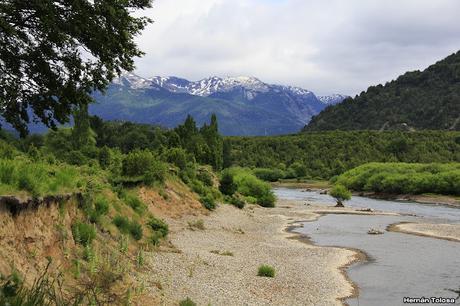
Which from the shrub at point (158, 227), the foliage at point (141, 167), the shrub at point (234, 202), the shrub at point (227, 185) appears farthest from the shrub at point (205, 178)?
the shrub at point (158, 227)

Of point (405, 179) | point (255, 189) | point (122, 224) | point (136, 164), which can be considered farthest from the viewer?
point (405, 179)

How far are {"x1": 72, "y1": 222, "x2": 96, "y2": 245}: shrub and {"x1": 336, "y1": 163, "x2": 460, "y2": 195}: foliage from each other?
124536 mm

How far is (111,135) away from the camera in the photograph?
156 m

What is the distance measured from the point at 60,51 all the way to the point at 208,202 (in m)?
51.1

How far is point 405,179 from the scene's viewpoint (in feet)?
482

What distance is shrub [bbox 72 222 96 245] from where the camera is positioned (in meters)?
23.7

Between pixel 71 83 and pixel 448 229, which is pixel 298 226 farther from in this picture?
pixel 71 83

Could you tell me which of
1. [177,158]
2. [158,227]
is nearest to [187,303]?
[158,227]

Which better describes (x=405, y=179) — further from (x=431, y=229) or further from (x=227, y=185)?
(x=431, y=229)

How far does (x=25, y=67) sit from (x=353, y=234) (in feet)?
158

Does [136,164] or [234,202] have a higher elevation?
[136,164]

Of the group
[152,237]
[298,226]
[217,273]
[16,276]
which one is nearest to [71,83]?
[16,276]

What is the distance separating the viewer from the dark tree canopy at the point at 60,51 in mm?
16594

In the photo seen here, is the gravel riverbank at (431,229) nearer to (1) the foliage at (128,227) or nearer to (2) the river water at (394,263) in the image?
(2) the river water at (394,263)
